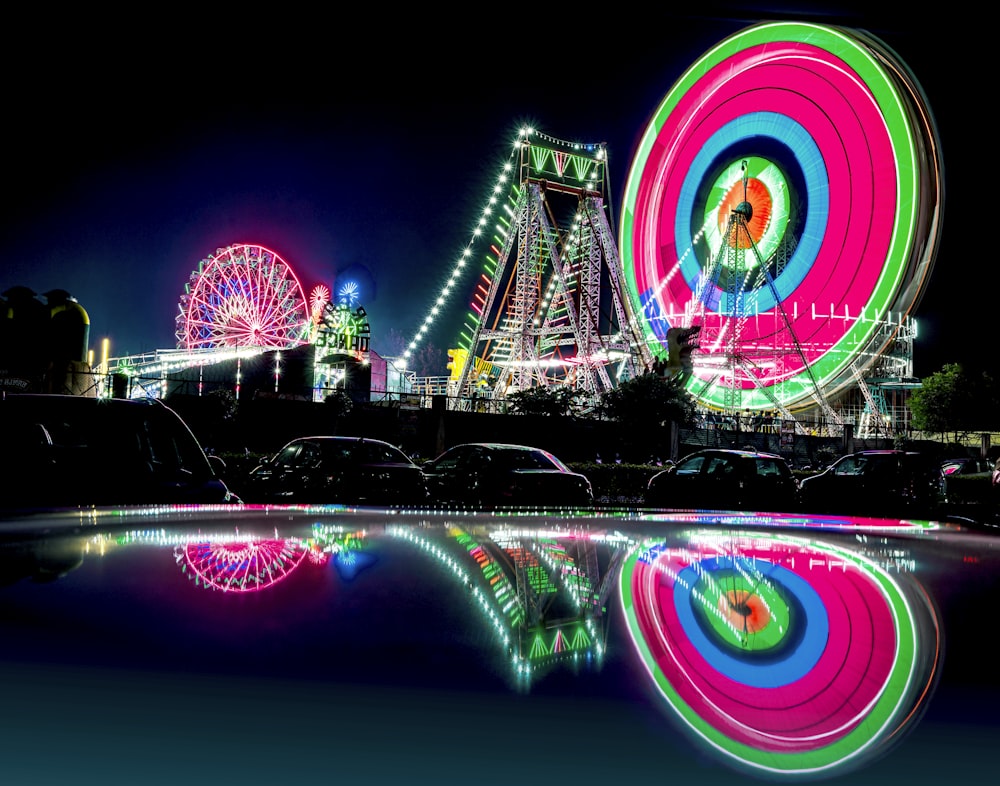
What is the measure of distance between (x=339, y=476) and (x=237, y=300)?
3716 cm

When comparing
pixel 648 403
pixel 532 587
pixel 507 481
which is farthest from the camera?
pixel 648 403

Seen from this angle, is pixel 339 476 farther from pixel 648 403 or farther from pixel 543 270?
pixel 543 270

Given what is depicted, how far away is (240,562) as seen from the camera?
153 cm

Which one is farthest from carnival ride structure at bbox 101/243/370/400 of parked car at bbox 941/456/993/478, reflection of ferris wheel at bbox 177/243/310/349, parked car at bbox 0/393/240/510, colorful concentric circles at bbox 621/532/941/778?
colorful concentric circles at bbox 621/532/941/778

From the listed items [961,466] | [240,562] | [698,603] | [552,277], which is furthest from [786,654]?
[552,277]

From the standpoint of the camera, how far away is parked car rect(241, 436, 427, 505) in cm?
1063

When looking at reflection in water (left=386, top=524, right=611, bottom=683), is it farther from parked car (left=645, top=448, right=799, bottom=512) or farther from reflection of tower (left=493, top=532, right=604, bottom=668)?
parked car (left=645, top=448, right=799, bottom=512)

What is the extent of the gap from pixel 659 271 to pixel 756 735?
Result: 42.8 meters

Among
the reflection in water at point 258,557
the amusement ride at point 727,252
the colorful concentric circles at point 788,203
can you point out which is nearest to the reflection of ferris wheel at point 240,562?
the reflection in water at point 258,557

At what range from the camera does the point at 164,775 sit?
0.64 meters

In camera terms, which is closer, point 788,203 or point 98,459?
point 98,459

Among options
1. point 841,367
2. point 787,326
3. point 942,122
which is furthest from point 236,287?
point 942,122

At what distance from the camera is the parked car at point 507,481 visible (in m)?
11.2

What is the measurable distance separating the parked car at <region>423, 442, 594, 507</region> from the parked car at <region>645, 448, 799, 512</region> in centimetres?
213
